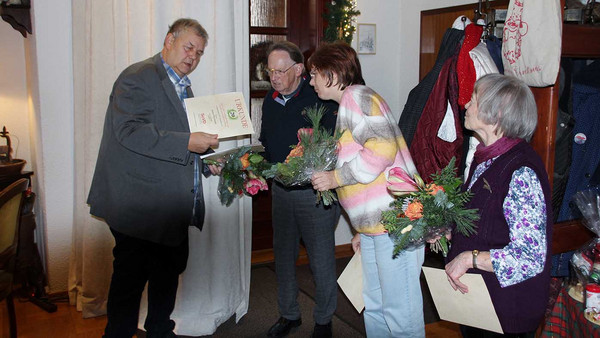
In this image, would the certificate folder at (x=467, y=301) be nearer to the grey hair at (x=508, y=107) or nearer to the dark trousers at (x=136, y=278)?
the grey hair at (x=508, y=107)

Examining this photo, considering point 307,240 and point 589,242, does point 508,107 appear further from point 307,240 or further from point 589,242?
point 307,240

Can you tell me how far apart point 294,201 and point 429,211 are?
1135 millimetres

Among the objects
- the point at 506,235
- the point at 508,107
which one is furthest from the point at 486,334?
the point at 508,107

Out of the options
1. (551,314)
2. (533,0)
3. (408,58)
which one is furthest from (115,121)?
(408,58)

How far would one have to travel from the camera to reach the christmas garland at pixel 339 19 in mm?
3719

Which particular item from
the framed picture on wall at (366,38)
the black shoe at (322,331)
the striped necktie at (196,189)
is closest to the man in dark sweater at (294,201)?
the black shoe at (322,331)

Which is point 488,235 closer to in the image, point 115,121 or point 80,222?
point 115,121

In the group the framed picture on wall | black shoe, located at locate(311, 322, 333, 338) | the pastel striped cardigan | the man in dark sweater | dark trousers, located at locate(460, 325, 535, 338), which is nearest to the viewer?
dark trousers, located at locate(460, 325, 535, 338)

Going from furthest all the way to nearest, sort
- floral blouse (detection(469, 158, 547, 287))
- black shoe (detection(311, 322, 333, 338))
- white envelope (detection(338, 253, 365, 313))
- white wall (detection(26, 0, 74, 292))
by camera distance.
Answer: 1. white wall (detection(26, 0, 74, 292))
2. black shoe (detection(311, 322, 333, 338))
3. white envelope (detection(338, 253, 365, 313))
4. floral blouse (detection(469, 158, 547, 287))

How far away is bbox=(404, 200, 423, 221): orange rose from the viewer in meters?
1.62

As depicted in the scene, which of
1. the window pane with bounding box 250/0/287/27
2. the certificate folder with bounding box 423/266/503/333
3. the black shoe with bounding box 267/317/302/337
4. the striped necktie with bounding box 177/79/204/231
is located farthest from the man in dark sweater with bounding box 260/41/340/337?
the window pane with bounding box 250/0/287/27

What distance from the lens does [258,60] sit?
13.0 ft

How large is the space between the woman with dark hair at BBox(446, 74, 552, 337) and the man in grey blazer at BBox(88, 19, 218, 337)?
120 centimetres

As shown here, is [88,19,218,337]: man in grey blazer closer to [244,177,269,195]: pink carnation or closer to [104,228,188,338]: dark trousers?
[104,228,188,338]: dark trousers
